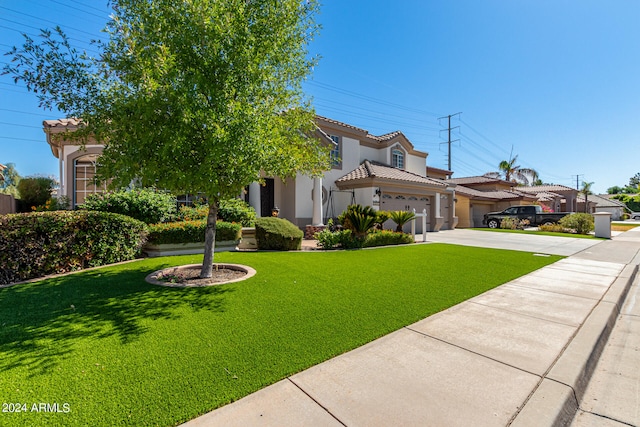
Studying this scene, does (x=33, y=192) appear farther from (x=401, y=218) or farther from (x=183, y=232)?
(x=401, y=218)

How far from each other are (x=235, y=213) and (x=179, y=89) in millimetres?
7407

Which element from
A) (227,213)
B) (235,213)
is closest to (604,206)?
(235,213)

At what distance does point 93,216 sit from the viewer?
23.1 ft

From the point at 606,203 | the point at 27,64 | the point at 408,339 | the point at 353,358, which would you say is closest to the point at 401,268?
the point at 408,339

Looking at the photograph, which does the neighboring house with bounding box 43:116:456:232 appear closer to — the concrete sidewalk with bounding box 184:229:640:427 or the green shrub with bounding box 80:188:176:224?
the green shrub with bounding box 80:188:176:224

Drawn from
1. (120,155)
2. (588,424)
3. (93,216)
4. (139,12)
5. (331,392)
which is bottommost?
(588,424)

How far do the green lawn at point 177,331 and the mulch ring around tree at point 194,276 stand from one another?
0.81 feet

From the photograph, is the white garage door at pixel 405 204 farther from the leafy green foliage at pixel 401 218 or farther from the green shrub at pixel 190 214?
the green shrub at pixel 190 214

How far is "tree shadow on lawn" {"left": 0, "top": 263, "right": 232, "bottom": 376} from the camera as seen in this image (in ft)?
10.8

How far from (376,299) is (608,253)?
12.0 meters

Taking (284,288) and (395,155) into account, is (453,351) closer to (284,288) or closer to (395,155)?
(284,288)

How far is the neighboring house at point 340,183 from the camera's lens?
42.2 feet

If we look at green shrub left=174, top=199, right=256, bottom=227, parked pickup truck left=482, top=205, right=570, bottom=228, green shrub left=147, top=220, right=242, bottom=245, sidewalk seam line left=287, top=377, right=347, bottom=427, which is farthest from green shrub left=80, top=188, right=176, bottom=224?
parked pickup truck left=482, top=205, right=570, bottom=228

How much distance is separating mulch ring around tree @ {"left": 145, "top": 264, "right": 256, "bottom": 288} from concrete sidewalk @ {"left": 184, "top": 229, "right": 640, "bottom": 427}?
366 cm
